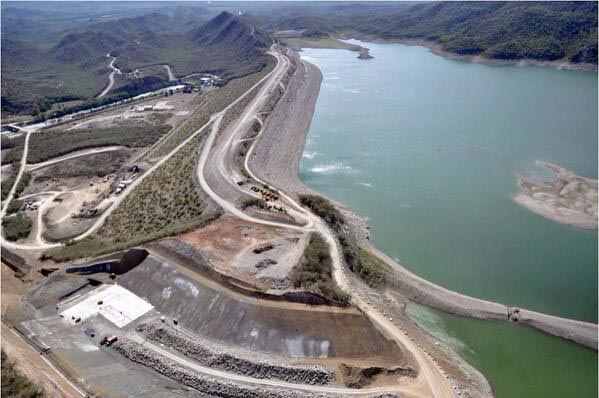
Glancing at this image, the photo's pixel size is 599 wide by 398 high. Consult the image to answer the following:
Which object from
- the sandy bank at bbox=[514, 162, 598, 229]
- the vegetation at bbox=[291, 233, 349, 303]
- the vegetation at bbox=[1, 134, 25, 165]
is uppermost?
the vegetation at bbox=[1, 134, 25, 165]

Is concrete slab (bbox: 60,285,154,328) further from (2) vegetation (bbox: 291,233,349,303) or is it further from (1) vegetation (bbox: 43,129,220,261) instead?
(2) vegetation (bbox: 291,233,349,303)

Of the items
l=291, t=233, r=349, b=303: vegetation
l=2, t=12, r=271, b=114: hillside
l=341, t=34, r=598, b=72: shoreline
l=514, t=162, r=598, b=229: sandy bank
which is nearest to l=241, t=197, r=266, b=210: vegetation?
l=291, t=233, r=349, b=303: vegetation

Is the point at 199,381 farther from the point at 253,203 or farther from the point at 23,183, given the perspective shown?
the point at 23,183

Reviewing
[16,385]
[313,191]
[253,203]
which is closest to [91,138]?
[313,191]

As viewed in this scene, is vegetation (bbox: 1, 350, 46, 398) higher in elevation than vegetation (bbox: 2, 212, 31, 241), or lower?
lower

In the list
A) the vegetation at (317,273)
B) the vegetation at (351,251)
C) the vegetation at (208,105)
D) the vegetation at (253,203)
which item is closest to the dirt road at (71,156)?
the vegetation at (208,105)

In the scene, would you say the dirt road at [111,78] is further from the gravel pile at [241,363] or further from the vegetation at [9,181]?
the gravel pile at [241,363]
